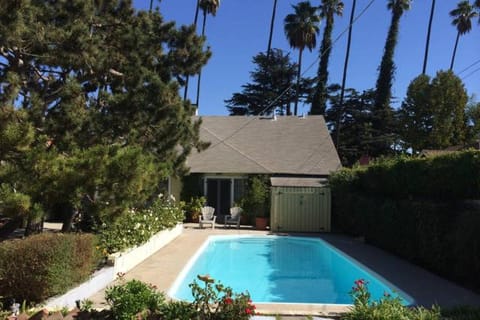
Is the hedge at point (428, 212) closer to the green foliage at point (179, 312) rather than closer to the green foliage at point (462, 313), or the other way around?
the green foliage at point (462, 313)

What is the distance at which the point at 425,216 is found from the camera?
33.3 ft

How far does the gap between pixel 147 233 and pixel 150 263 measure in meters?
1.01

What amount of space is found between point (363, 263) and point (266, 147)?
1258 cm

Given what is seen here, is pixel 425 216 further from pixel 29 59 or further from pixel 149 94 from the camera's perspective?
pixel 29 59

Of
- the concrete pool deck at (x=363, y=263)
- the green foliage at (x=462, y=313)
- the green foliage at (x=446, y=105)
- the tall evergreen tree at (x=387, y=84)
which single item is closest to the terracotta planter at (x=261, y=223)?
the concrete pool deck at (x=363, y=263)

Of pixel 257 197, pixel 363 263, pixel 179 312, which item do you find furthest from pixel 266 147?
pixel 179 312

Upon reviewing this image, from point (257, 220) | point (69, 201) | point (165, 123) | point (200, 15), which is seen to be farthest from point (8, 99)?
point (200, 15)

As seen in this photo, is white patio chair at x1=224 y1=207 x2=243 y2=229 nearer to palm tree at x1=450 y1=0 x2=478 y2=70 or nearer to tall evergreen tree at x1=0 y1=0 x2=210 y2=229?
tall evergreen tree at x1=0 y1=0 x2=210 y2=229

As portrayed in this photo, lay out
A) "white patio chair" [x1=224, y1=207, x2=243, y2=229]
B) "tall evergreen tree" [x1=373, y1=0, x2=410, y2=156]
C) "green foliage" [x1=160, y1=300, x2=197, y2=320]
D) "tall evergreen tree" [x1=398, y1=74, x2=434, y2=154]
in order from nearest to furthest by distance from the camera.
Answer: "green foliage" [x1=160, y1=300, x2=197, y2=320], "white patio chair" [x1=224, y1=207, x2=243, y2=229], "tall evergreen tree" [x1=398, y1=74, x2=434, y2=154], "tall evergreen tree" [x1=373, y1=0, x2=410, y2=156]

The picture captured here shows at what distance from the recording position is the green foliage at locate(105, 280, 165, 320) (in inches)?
208

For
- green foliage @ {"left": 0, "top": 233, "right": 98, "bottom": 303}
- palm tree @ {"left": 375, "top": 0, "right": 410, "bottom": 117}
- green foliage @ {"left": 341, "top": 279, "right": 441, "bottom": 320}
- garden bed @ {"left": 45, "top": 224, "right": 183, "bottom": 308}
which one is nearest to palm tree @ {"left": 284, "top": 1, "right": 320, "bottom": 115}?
palm tree @ {"left": 375, "top": 0, "right": 410, "bottom": 117}

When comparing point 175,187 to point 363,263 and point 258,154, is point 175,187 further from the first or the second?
point 363,263

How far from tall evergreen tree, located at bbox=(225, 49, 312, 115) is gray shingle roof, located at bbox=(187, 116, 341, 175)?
50.6 ft

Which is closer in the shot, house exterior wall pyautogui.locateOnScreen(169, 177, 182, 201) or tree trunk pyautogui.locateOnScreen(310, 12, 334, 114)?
house exterior wall pyautogui.locateOnScreen(169, 177, 182, 201)
